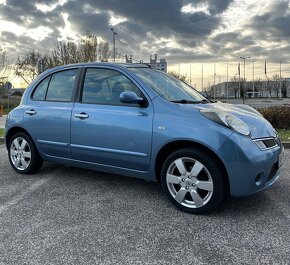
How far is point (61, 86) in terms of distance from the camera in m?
5.00

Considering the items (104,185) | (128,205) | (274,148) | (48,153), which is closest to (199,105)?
(274,148)

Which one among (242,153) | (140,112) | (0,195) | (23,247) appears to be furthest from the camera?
(0,195)

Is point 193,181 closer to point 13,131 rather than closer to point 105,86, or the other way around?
point 105,86

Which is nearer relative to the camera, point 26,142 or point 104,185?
point 104,185

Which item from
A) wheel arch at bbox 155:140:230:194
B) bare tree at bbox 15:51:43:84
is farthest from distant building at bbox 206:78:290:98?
wheel arch at bbox 155:140:230:194

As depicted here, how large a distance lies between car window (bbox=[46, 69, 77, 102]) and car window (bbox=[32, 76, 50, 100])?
88 millimetres

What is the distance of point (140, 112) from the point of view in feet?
13.3

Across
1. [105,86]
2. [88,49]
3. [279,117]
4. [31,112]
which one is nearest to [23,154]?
[31,112]

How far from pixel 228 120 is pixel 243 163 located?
1.54ft

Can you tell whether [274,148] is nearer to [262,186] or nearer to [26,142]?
[262,186]

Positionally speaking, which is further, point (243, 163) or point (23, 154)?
point (23, 154)

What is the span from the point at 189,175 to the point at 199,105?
33.5 inches

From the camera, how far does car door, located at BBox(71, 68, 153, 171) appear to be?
13.3ft

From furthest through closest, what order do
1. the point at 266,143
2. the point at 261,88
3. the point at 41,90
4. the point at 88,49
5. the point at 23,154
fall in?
1. the point at 261,88
2. the point at 88,49
3. the point at 23,154
4. the point at 41,90
5. the point at 266,143
